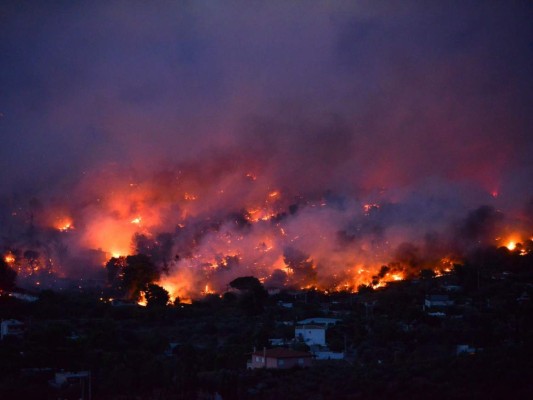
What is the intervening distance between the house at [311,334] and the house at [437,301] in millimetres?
7480

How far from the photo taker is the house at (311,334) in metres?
33.3

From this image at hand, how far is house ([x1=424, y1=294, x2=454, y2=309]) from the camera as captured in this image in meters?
39.3

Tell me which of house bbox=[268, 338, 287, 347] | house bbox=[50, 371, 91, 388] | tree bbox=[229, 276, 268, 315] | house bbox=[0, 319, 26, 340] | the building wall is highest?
tree bbox=[229, 276, 268, 315]

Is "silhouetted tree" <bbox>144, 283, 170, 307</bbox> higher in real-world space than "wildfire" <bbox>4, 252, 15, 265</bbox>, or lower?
lower

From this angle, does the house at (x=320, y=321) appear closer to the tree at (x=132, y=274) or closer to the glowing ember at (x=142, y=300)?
the glowing ember at (x=142, y=300)

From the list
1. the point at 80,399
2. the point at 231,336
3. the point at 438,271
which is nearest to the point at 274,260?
the point at 438,271

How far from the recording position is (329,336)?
1348 inches

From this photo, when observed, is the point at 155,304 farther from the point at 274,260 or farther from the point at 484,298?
the point at 484,298

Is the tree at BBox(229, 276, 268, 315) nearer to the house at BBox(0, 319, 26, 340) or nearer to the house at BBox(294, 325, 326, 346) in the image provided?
the house at BBox(294, 325, 326, 346)

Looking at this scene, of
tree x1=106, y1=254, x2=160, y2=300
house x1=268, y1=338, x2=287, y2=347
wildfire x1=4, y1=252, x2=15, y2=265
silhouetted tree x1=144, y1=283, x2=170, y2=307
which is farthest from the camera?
wildfire x1=4, y1=252, x2=15, y2=265

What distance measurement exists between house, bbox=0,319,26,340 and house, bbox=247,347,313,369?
37.5 feet

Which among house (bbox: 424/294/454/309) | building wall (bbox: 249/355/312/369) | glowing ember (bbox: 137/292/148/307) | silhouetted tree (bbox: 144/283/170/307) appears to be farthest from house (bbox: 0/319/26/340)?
house (bbox: 424/294/454/309)

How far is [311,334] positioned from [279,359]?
25.1 feet

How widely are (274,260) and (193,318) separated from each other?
12.5 m
